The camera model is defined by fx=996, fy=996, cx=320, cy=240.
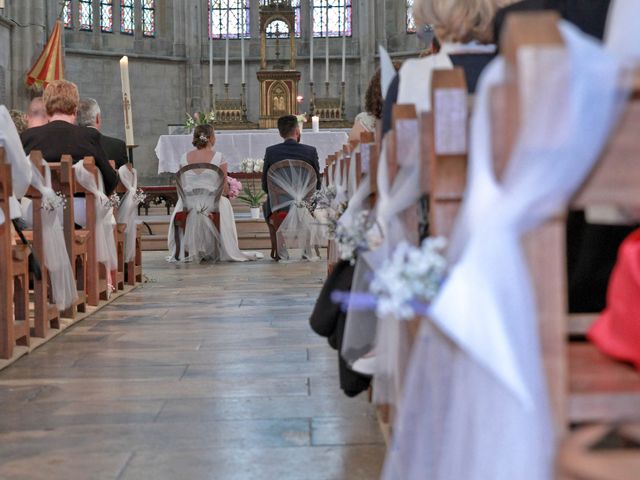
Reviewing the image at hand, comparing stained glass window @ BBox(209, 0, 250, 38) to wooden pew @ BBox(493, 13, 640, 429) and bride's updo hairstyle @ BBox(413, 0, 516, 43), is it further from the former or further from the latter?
wooden pew @ BBox(493, 13, 640, 429)

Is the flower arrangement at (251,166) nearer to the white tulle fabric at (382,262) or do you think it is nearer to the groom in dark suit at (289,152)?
the groom in dark suit at (289,152)

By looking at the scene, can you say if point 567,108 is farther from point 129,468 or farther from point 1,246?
point 1,246

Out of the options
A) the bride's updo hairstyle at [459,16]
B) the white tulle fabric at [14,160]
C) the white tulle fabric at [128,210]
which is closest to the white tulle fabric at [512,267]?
the bride's updo hairstyle at [459,16]

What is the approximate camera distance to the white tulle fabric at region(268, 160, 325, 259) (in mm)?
8586

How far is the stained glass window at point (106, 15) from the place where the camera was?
17531 mm

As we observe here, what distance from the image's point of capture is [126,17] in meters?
17.8

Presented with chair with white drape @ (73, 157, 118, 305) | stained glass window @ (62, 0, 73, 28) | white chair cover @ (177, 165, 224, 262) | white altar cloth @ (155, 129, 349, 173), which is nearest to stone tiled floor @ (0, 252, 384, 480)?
chair with white drape @ (73, 157, 118, 305)

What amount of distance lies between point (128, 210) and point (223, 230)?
2.22m

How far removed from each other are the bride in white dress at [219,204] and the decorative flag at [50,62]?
19.8 feet

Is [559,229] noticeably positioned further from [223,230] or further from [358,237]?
[223,230]

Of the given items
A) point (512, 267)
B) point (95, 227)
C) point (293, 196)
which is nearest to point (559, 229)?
point (512, 267)

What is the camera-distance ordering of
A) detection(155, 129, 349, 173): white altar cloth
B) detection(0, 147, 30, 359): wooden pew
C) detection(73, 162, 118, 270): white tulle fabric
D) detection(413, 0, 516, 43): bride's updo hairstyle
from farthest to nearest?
detection(155, 129, 349, 173): white altar cloth, detection(73, 162, 118, 270): white tulle fabric, detection(0, 147, 30, 359): wooden pew, detection(413, 0, 516, 43): bride's updo hairstyle

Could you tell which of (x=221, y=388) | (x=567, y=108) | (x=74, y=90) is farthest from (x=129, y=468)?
(x=74, y=90)

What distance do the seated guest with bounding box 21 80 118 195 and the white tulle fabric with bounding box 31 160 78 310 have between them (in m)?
0.96
